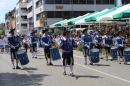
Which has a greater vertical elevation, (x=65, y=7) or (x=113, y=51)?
(x=65, y=7)

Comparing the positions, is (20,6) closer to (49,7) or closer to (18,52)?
(49,7)

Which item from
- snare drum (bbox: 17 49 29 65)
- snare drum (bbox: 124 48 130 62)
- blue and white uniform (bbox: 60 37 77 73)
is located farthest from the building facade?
blue and white uniform (bbox: 60 37 77 73)

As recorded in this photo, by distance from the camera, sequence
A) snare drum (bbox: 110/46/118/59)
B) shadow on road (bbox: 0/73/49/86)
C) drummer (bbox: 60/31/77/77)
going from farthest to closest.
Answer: snare drum (bbox: 110/46/118/59)
drummer (bbox: 60/31/77/77)
shadow on road (bbox: 0/73/49/86)

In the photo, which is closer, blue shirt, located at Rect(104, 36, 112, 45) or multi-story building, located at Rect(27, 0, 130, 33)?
blue shirt, located at Rect(104, 36, 112, 45)

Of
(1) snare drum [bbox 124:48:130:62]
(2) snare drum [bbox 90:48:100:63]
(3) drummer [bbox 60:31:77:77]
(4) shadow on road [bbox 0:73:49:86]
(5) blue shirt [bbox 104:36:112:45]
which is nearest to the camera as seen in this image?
(4) shadow on road [bbox 0:73:49:86]

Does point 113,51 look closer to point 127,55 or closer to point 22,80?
point 127,55

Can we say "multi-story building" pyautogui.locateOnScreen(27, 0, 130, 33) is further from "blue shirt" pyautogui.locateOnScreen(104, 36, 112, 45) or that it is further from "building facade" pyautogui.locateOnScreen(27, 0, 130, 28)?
"blue shirt" pyautogui.locateOnScreen(104, 36, 112, 45)

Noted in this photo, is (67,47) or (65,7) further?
(65,7)

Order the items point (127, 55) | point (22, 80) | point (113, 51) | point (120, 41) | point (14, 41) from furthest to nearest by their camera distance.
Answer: point (113, 51) < point (120, 41) < point (127, 55) < point (14, 41) < point (22, 80)

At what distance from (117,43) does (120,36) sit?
42 cm

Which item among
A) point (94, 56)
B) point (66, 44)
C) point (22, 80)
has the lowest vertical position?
point (22, 80)

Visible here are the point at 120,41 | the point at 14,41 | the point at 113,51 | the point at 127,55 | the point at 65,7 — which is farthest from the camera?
the point at 65,7

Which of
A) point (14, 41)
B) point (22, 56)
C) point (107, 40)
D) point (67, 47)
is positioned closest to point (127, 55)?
point (107, 40)

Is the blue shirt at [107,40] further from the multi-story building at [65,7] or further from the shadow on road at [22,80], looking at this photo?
the multi-story building at [65,7]
